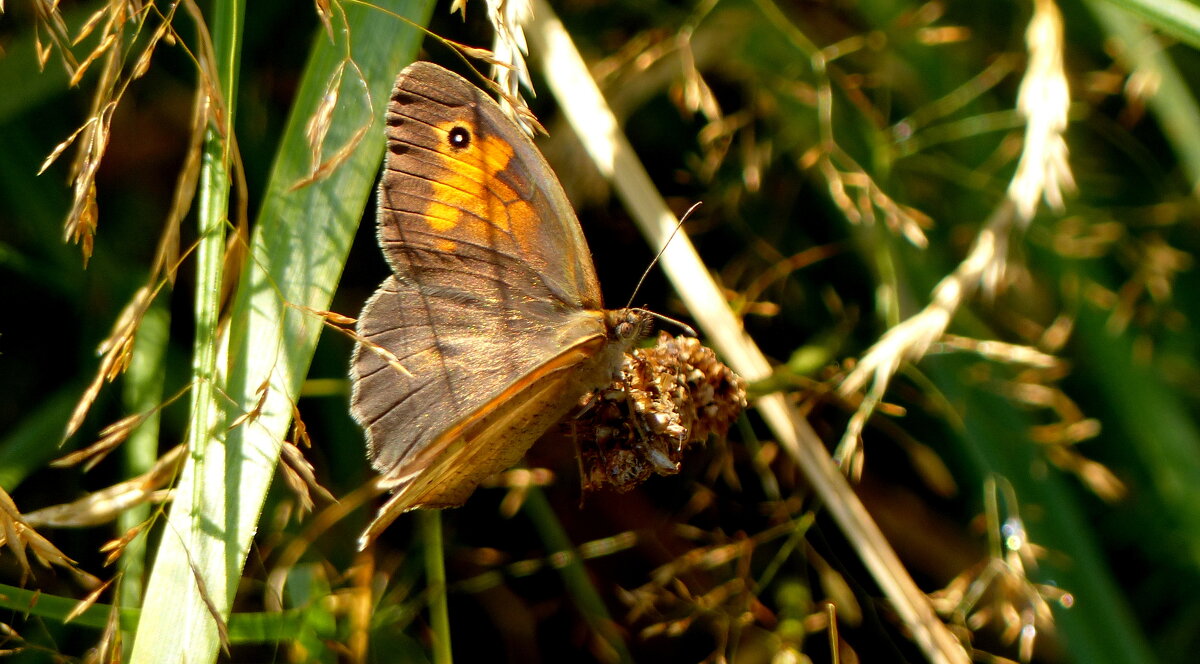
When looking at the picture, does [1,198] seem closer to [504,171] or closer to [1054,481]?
[504,171]

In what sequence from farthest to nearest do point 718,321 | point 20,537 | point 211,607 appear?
point 718,321 → point 20,537 → point 211,607

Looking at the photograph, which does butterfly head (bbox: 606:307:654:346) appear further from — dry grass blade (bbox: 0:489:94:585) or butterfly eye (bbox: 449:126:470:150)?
dry grass blade (bbox: 0:489:94:585)

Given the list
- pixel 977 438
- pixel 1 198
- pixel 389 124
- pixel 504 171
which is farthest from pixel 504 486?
pixel 1 198

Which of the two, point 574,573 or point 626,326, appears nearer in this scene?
point 626,326

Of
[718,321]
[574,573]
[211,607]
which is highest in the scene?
[718,321]

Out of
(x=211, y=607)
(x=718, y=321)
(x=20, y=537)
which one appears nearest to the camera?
(x=211, y=607)

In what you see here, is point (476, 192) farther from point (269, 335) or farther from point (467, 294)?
point (269, 335)

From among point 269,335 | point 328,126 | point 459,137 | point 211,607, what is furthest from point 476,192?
point 211,607

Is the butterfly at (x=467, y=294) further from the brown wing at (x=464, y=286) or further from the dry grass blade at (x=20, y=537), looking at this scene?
the dry grass blade at (x=20, y=537)

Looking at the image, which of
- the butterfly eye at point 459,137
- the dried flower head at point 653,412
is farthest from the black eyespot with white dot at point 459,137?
the dried flower head at point 653,412

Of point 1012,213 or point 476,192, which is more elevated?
point 476,192
